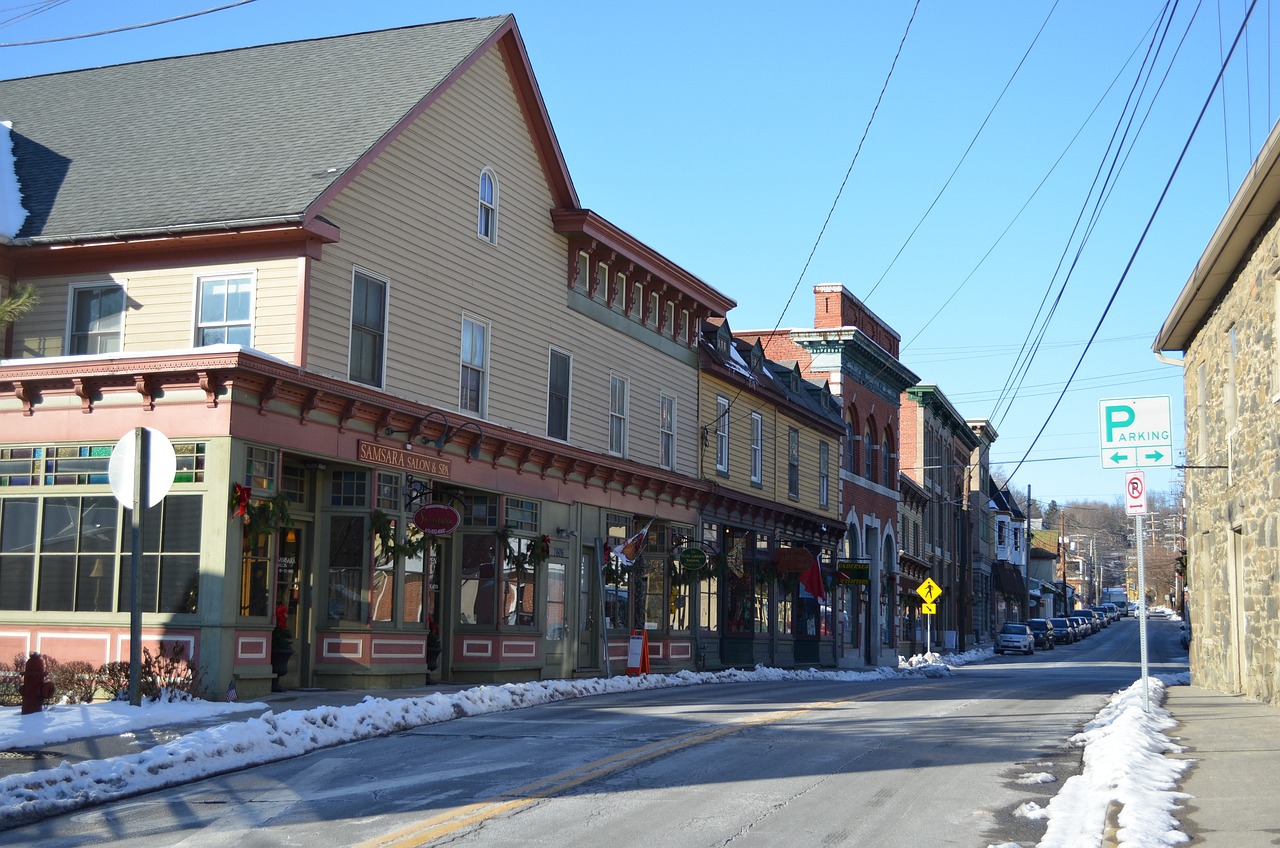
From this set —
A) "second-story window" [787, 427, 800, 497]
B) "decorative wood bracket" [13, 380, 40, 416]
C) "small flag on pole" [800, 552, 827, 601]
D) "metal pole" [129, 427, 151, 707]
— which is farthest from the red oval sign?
"second-story window" [787, 427, 800, 497]

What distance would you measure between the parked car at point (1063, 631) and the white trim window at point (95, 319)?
68.1m

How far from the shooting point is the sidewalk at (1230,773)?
8602mm

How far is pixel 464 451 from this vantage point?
22.1 m

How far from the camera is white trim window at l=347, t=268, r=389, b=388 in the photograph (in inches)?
787

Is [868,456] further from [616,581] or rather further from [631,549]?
[631,549]

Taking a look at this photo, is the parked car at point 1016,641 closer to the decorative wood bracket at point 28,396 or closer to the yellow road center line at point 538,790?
the yellow road center line at point 538,790

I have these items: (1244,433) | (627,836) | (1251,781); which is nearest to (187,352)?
(627,836)

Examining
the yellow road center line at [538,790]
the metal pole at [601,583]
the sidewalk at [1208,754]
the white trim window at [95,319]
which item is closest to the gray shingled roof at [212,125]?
the white trim window at [95,319]

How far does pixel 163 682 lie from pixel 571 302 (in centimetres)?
1225

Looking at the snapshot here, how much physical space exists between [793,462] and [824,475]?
3.56 meters

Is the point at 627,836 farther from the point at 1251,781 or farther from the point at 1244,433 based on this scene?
the point at 1244,433

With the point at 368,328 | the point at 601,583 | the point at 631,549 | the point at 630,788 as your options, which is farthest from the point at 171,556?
the point at 631,549

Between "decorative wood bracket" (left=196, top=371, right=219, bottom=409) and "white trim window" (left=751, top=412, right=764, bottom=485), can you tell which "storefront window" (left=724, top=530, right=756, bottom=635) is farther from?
"decorative wood bracket" (left=196, top=371, right=219, bottom=409)

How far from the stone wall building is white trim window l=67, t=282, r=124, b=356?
15567 millimetres
